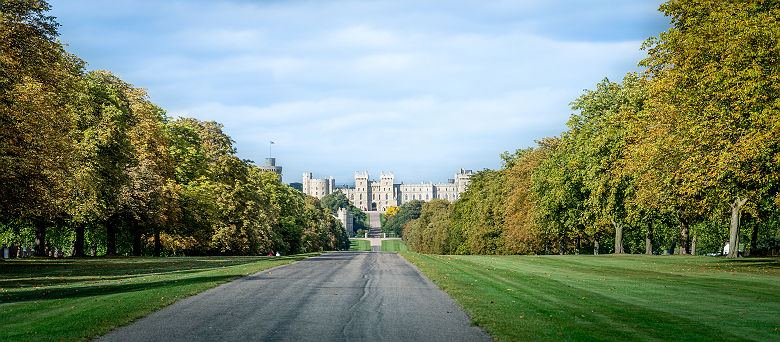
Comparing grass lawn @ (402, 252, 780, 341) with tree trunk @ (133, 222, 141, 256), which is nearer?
grass lawn @ (402, 252, 780, 341)

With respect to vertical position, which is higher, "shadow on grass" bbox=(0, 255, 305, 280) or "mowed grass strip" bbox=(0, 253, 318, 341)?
"mowed grass strip" bbox=(0, 253, 318, 341)

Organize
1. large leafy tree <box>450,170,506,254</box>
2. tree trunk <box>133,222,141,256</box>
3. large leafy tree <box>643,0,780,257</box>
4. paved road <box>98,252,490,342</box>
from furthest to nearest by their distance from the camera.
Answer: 1. large leafy tree <box>450,170,506,254</box>
2. tree trunk <box>133,222,141,256</box>
3. large leafy tree <box>643,0,780,257</box>
4. paved road <box>98,252,490,342</box>

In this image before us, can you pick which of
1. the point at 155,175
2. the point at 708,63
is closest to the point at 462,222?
the point at 155,175

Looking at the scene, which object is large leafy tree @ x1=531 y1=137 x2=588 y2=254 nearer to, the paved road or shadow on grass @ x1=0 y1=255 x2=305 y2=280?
shadow on grass @ x1=0 y1=255 x2=305 y2=280

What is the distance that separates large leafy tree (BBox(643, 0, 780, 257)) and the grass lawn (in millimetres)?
4529

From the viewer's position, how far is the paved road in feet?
35.7

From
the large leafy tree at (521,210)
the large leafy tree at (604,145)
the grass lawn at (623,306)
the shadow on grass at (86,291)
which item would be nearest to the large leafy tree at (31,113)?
the shadow on grass at (86,291)

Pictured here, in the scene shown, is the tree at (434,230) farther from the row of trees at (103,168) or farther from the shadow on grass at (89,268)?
the shadow on grass at (89,268)

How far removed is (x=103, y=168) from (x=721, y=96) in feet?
112

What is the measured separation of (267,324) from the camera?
1206cm

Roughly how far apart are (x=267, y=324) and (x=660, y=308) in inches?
361

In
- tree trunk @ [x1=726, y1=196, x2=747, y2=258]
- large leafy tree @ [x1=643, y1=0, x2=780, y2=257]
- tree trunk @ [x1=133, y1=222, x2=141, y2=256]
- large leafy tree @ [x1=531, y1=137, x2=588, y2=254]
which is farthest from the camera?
large leafy tree @ [x1=531, y1=137, x2=588, y2=254]

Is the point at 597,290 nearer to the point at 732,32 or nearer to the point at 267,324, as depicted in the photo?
the point at 267,324

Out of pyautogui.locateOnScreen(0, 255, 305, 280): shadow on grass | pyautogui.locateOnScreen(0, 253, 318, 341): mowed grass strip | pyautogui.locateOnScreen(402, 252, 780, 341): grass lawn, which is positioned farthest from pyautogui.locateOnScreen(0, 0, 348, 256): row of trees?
pyautogui.locateOnScreen(402, 252, 780, 341): grass lawn
